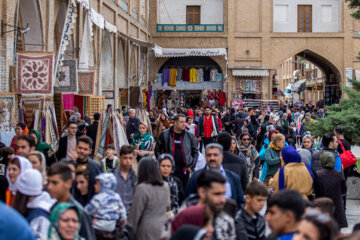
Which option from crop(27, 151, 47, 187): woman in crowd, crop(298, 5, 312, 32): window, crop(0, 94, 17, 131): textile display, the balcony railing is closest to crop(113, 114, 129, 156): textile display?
crop(0, 94, 17, 131): textile display

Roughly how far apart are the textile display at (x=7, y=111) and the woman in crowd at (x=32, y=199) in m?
7.34

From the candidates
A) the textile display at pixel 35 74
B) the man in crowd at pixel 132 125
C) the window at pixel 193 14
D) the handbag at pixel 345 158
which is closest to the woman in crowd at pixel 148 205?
the handbag at pixel 345 158

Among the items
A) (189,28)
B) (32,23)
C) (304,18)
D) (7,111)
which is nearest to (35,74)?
(7,111)

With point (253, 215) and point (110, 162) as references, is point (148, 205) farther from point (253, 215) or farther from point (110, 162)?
point (110, 162)

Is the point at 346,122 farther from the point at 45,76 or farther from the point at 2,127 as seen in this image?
the point at 2,127

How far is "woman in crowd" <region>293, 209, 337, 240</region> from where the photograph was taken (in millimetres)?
3014

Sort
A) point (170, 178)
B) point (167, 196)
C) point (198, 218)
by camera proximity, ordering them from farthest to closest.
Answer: point (170, 178), point (167, 196), point (198, 218)

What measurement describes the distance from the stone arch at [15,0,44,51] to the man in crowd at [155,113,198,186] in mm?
7159

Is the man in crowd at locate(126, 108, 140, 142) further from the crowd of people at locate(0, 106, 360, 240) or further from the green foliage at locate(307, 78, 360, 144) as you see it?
the green foliage at locate(307, 78, 360, 144)

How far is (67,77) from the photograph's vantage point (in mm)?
13148

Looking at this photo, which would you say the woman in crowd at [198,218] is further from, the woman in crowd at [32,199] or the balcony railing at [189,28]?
the balcony railing at [189,28]

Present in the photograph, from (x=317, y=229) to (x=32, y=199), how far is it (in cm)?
229

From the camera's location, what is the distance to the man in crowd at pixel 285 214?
381 centimetres

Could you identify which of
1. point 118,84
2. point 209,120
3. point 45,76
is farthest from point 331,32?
point 45,76
